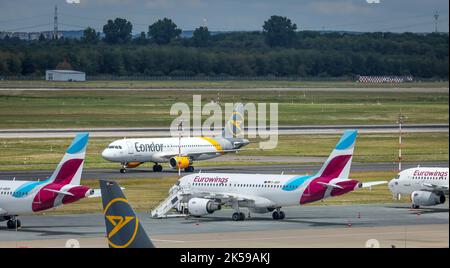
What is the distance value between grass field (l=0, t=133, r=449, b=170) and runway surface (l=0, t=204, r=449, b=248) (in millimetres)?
39262

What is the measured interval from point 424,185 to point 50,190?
31.0m

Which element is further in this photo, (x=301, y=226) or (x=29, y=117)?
(x=29, y=117)

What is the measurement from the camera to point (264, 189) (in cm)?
7531

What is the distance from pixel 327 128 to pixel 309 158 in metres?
43.1

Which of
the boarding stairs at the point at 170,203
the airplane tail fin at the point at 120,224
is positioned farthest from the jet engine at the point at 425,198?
the airplane tail fin at the point at 120,224

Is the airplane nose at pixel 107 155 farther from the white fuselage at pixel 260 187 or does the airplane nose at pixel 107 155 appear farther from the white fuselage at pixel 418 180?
the white fuselage at pixel 418 180

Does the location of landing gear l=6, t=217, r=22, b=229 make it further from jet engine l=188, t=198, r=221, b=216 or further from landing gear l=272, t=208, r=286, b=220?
landing gear l=272, t=208, r=286, b=220

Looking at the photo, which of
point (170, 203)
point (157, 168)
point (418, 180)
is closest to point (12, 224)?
point (170, 203)

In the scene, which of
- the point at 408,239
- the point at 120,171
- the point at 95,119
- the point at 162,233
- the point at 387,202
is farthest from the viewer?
the point at 95,119

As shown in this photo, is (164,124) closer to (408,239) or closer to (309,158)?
(309,158)

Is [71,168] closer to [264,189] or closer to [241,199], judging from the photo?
[241,199]

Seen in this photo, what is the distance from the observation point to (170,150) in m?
117

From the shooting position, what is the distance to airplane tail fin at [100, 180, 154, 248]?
1256 inches
